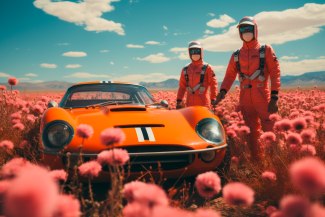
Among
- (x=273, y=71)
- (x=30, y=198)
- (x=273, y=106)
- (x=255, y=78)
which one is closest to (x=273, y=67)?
(x=273, y=71)

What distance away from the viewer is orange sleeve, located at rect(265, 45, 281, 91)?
583 cm

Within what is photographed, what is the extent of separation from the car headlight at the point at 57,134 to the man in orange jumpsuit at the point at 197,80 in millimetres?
5600

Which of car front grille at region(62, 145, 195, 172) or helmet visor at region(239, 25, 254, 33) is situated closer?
car front grille at region(62, 145, 195, 172)

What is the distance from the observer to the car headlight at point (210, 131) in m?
3.88

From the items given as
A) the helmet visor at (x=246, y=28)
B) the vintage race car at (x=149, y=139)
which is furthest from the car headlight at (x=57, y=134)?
the helmet visor at (x=246, y=28)

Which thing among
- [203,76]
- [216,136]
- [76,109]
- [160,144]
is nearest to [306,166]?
[160,144]

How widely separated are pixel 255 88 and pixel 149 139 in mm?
3343

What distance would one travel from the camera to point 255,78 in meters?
6.03

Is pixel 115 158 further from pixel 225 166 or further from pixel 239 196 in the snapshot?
pixel 225 166

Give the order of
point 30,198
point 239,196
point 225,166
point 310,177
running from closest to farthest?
point 30,198 → point 310,177 → point 239,196 → point 225,166

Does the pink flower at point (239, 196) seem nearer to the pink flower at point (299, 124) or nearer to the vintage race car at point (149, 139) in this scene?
the vintage race car at point (149, 139)

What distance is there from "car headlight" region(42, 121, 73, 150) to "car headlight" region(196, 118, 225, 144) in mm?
1720

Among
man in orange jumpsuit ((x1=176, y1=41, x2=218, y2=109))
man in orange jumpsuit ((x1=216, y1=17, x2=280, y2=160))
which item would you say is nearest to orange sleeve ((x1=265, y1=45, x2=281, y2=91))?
man in orange jumpsuit ((x1=216, y1=17, x2=280, y2=160))

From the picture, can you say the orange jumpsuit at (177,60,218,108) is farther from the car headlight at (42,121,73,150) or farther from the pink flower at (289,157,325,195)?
the pink flower at (289,157,325,195)
